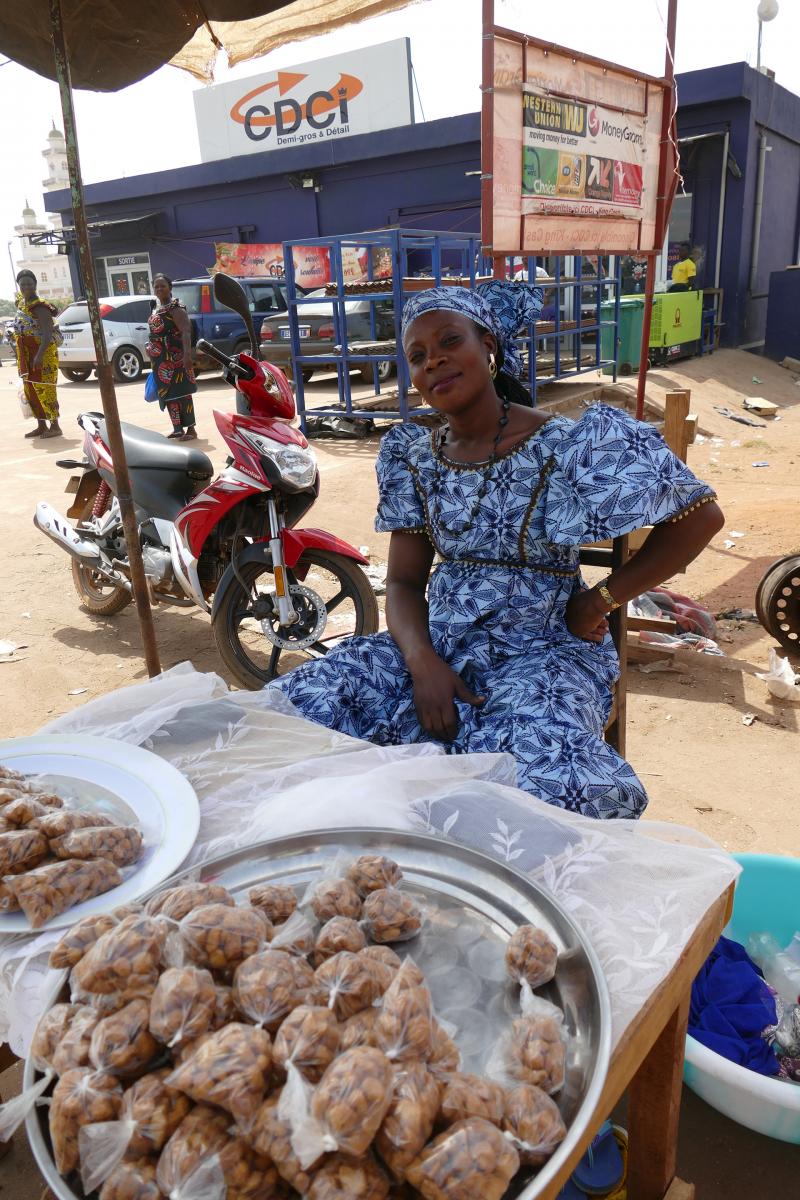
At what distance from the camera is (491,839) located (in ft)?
3.93

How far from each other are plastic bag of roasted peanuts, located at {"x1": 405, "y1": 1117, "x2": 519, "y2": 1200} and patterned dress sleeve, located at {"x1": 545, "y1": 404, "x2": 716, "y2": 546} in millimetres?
1334

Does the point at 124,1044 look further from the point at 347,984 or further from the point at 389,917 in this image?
the point at 389,917

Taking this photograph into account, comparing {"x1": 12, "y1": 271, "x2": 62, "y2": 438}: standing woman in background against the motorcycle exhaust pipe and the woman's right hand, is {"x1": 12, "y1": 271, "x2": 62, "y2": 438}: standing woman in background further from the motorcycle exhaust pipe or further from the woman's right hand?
the woman's right hand

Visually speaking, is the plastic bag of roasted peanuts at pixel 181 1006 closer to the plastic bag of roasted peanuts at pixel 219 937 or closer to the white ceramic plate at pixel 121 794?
the plastic bag of roasted peanuts at pixel 219 937

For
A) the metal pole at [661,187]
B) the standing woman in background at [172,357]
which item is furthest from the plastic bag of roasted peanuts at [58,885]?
the standing woman in background at [172,357]

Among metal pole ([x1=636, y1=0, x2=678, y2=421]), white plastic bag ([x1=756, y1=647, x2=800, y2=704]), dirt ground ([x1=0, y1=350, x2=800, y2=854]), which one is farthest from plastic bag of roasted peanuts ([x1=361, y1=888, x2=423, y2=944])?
metal pole ([x1=636, y1=0, x2=678, y2=421])

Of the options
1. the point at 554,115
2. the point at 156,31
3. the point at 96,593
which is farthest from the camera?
the point at 96,593

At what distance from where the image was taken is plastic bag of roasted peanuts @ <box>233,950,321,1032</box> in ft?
2.58

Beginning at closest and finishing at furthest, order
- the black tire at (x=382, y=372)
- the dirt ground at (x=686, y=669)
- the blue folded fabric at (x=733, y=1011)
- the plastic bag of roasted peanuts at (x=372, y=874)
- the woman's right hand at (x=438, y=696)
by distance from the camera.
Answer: the plastic bag of roasted peanuts at (x=372, y=874) → the blue folded fabric at (x=733, y=1011) → the dirt ground at (x=686, y=669) → the woman's right hand at (x=438, y=696) → the black tire at (x=382, y=372)

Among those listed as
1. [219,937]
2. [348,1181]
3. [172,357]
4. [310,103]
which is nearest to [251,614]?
[219,937]

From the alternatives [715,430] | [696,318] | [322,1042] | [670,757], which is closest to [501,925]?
[322,1042]

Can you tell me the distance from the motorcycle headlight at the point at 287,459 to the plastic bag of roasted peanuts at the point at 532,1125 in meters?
2.93

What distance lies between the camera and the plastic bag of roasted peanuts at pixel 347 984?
807 millimetres

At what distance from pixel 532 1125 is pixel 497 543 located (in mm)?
1347
